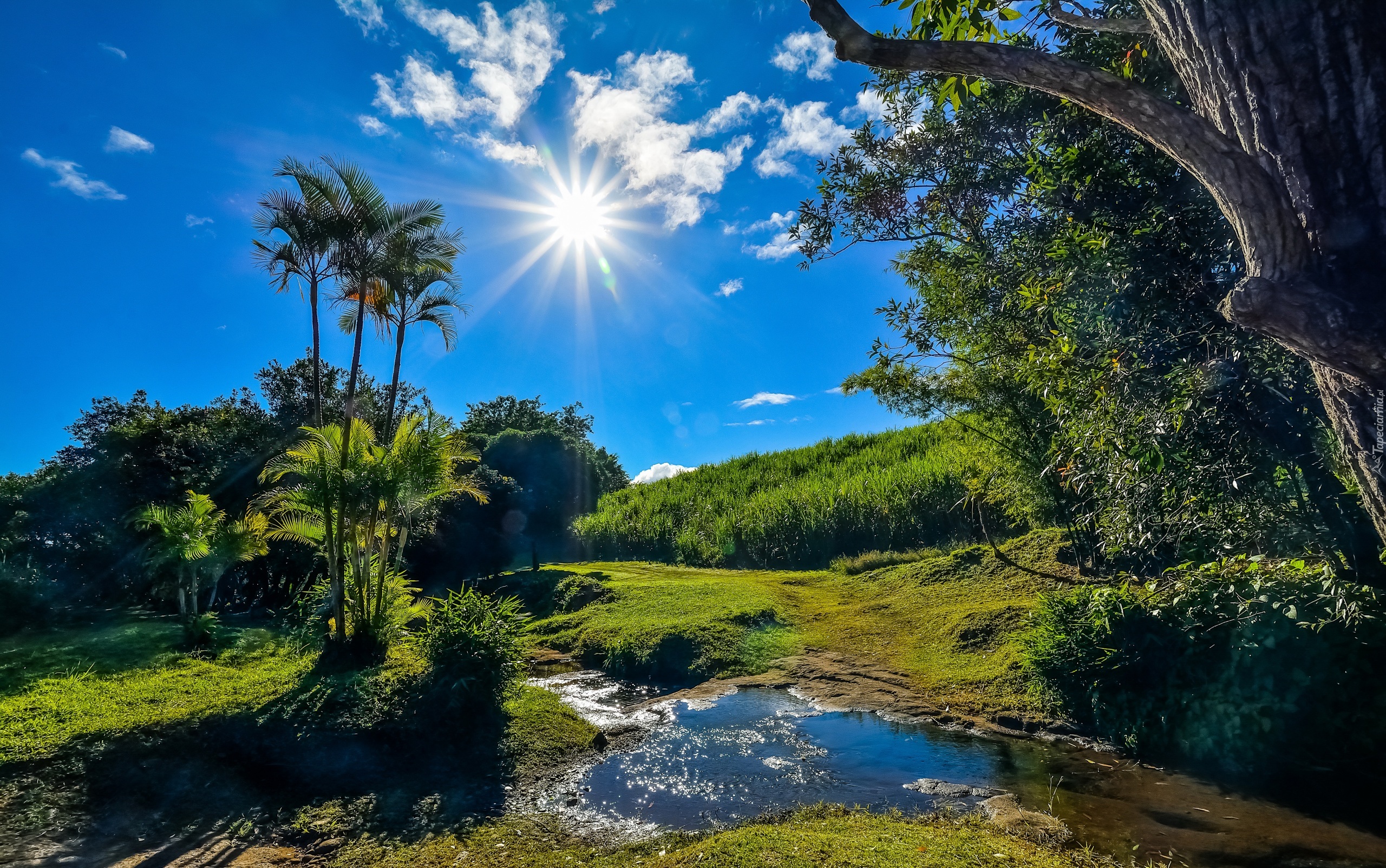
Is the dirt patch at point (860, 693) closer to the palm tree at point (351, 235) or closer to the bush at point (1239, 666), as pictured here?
the bush at point (1239, 666)

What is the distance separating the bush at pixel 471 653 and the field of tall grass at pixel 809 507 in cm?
911

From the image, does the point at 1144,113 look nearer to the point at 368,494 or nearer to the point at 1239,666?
the point at 1239,666

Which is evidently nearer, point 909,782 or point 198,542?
point 909,782

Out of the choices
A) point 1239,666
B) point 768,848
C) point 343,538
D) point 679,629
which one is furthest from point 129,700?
point 1239,666

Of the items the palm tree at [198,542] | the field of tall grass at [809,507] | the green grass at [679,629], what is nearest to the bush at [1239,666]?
the green grass at [679,629]

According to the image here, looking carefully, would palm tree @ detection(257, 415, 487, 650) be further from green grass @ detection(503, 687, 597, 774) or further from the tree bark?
the tree bark

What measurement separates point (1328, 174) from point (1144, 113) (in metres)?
0.60

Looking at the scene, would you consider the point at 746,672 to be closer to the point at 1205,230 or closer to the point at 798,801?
the point at 798,801

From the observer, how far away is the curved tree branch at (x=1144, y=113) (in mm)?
2035

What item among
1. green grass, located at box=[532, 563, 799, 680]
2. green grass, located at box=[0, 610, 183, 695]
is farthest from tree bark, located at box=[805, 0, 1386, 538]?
green grass, located at box=[0, 610, 183, 695]

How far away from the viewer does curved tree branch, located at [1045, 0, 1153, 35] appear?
2.94 m

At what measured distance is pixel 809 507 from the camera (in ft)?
66.9

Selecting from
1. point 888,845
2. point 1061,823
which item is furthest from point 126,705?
point 1061,823


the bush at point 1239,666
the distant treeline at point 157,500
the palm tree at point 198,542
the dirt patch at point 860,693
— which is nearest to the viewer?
the bush at point 1239,666
